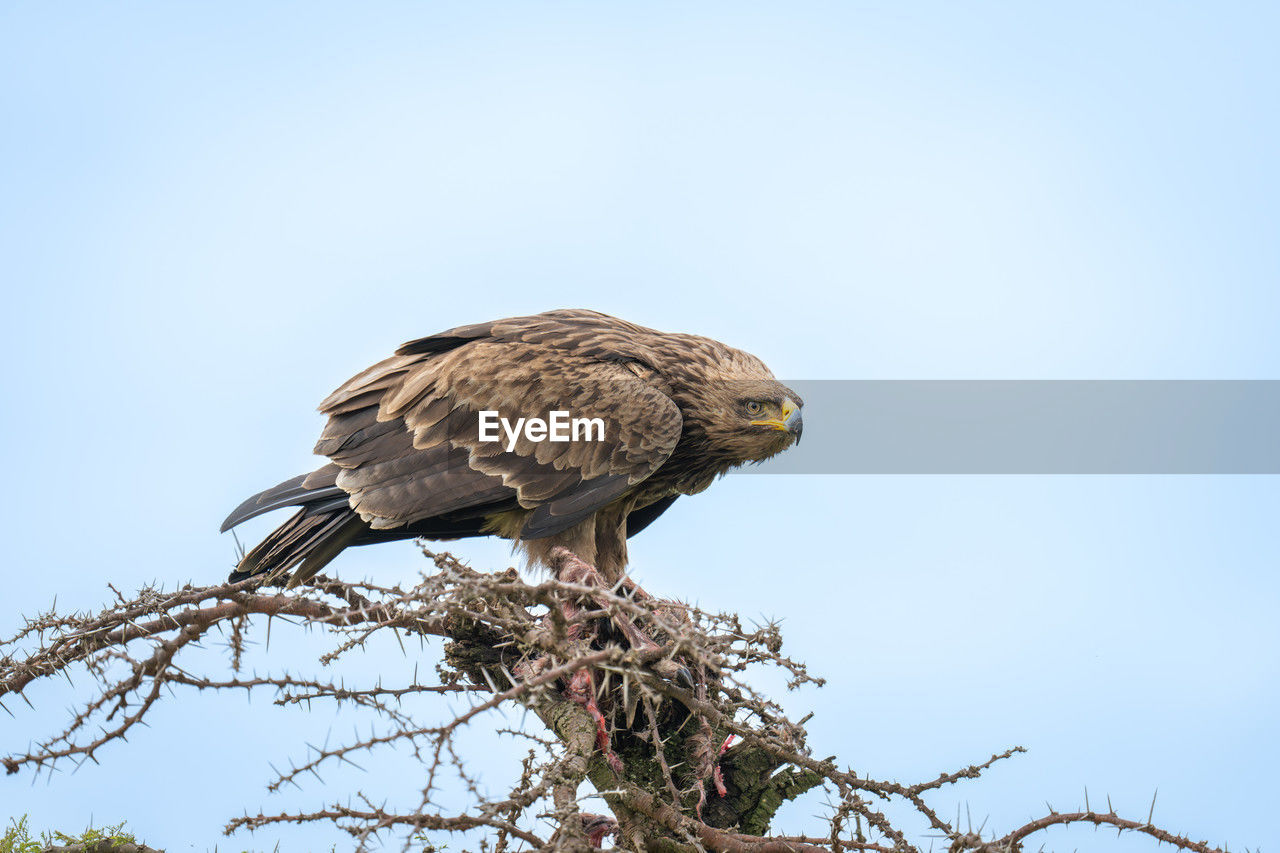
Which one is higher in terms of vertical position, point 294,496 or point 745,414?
point 745,414

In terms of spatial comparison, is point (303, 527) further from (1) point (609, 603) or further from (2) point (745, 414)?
(2) point (745, 414)

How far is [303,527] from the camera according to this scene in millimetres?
5004

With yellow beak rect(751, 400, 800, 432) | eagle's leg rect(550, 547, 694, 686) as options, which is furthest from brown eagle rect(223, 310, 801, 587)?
eagle's leg rect(550, 547, 694, 686)

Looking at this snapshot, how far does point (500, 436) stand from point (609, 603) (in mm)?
1540

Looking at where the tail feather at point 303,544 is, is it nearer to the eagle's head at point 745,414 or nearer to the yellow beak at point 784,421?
the eagle's head at point 745,414

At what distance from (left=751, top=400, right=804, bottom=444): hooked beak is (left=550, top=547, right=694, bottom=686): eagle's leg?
1.02 metres

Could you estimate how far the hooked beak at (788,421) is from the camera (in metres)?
5.47

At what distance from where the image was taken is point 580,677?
169 inches

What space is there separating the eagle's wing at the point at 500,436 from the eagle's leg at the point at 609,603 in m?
0.17

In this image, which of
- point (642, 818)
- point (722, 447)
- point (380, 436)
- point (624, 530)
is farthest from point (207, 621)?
point (722, 447)

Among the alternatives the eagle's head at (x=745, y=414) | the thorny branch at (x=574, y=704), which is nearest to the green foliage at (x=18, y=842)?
the thorny branch at (x=574, y=704)

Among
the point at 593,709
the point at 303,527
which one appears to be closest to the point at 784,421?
the point at 593,709

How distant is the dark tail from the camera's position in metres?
4.98

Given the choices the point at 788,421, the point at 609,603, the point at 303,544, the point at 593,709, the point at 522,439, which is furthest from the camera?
the point at 788,421
